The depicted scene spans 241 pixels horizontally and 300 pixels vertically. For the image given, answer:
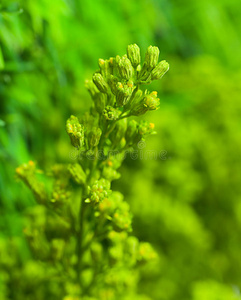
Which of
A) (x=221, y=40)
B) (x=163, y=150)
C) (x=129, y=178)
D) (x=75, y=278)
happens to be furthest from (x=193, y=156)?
(x=75, y=278)

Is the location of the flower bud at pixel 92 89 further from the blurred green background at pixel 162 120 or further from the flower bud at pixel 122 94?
the blurred green background at pixel 162 120

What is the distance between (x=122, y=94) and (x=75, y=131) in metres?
0.06

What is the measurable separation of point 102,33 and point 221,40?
559 mm

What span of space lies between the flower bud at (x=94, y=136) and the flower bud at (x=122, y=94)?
4 cm

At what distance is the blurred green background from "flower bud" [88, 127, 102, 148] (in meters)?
0.20

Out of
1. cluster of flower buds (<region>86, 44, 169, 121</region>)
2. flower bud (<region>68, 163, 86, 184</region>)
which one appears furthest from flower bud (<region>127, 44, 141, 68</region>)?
flower bud (<region>68, 163, 86, 184</region>)

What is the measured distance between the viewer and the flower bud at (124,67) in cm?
40

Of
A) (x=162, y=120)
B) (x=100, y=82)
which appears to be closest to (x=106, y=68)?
(x=100, y=82)

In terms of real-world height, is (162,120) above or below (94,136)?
above

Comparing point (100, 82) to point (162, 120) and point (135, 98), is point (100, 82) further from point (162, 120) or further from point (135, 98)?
point (162, 120)

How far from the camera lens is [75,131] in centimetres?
40

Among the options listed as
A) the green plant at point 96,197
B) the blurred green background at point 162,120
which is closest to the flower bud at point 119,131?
the green plant at point 96,197

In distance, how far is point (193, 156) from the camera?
1.10 metres

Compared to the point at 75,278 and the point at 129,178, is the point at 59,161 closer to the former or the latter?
the point at 129,178
